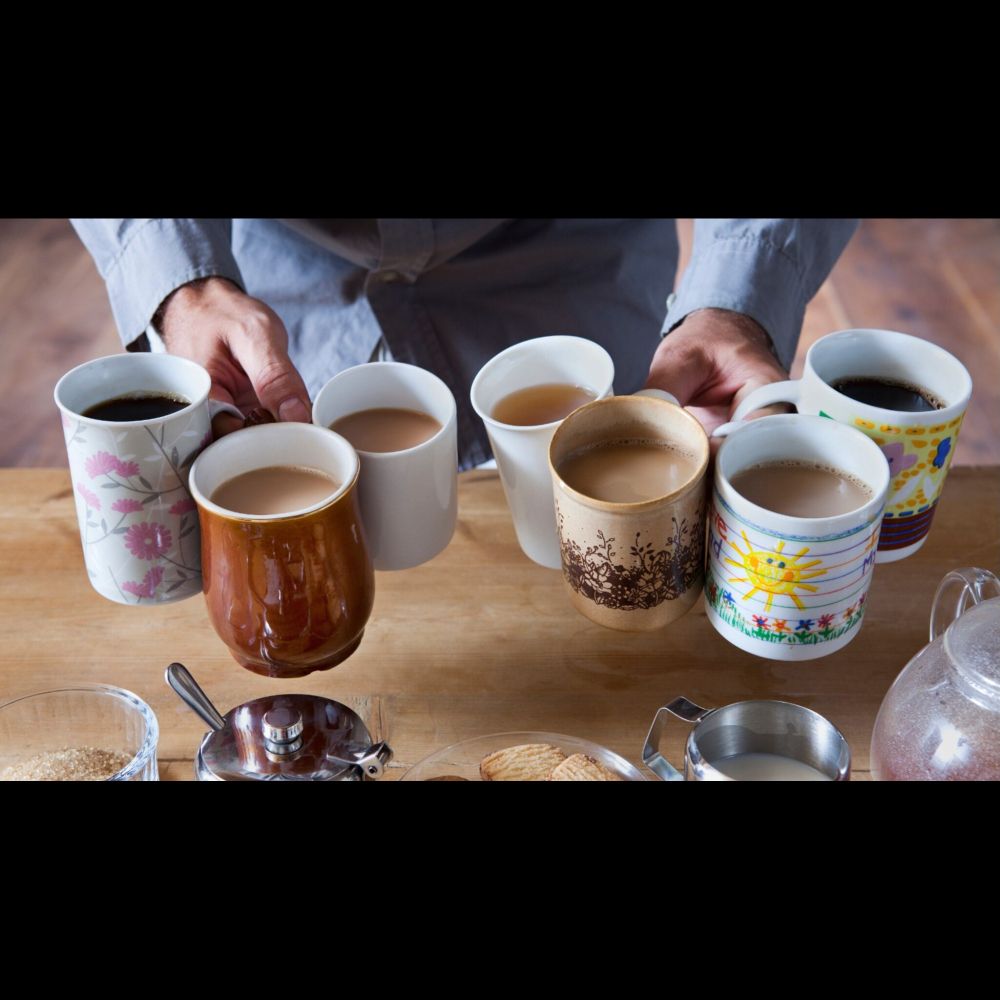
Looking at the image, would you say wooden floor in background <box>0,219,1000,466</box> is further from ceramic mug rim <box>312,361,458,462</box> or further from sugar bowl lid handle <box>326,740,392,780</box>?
sugar bowl lid handle <box>326,740,392,780</box>

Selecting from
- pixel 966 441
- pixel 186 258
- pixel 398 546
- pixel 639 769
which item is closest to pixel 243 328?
pixel 186 258

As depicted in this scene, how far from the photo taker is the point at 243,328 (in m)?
1.02

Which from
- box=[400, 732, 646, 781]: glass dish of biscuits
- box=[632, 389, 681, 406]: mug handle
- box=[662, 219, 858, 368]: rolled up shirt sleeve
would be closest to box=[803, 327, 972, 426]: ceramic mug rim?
box=[632, 389, 681, 406]: mug handle

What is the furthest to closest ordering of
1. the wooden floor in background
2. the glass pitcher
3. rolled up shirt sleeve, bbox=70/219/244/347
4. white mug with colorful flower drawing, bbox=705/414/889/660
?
1. the wooden floor in background
2. rolled up shirt sleeve, bbox=70/219/244/347
3. white mug with colorful flower drawing, bbox=705/414/889/660
4. the glass pitcher

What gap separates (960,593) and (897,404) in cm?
19

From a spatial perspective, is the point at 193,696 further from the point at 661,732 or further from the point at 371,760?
the point at 661,732

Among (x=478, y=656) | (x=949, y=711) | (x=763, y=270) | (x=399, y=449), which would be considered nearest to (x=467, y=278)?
(x=763, y=270)

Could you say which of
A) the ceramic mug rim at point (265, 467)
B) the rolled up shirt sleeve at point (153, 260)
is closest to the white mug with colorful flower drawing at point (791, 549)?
the ceramic mug rim at point (265, 467)

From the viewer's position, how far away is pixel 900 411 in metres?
0.87

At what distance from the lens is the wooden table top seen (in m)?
0.85

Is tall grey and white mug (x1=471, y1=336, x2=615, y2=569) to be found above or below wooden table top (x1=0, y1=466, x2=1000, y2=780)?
above

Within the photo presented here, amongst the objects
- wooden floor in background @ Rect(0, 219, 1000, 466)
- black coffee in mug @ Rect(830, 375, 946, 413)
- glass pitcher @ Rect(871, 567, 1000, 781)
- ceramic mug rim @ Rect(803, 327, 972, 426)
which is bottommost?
wooden floor in background @ Rect(0, 219, 1000, 466)

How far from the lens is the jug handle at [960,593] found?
2.52 feet

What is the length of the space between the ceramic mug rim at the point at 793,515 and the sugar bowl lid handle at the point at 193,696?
1.30ft
